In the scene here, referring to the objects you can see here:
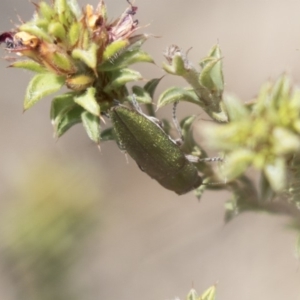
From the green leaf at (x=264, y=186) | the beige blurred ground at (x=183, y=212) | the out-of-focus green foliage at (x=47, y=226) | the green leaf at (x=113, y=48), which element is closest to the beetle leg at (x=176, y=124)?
the green leaf at (x=113, y=48)

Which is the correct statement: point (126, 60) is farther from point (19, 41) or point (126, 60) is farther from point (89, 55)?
point (19, 41)

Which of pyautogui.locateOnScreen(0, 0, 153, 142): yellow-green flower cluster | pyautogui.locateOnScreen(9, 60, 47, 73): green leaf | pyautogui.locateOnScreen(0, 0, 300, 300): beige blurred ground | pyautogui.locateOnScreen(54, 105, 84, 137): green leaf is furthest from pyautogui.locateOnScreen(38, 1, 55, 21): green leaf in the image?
pyautogui.locateOnScreen(0, 0, 300, 300): beige blurred ground

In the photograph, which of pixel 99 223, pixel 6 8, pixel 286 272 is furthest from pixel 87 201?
pixel 6 8

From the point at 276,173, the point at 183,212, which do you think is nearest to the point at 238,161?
the point at 276,173

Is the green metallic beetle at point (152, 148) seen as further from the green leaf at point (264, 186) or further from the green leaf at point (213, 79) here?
the green leaf at point (264, 186)

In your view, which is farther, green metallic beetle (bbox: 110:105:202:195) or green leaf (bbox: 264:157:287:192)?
green metallic beetle (bbox: 110:105:202:195)

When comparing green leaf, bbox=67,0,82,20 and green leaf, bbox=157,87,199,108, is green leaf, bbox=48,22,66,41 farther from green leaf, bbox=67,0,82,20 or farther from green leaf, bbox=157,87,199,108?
green leaf, bbox=157,87,199,108
